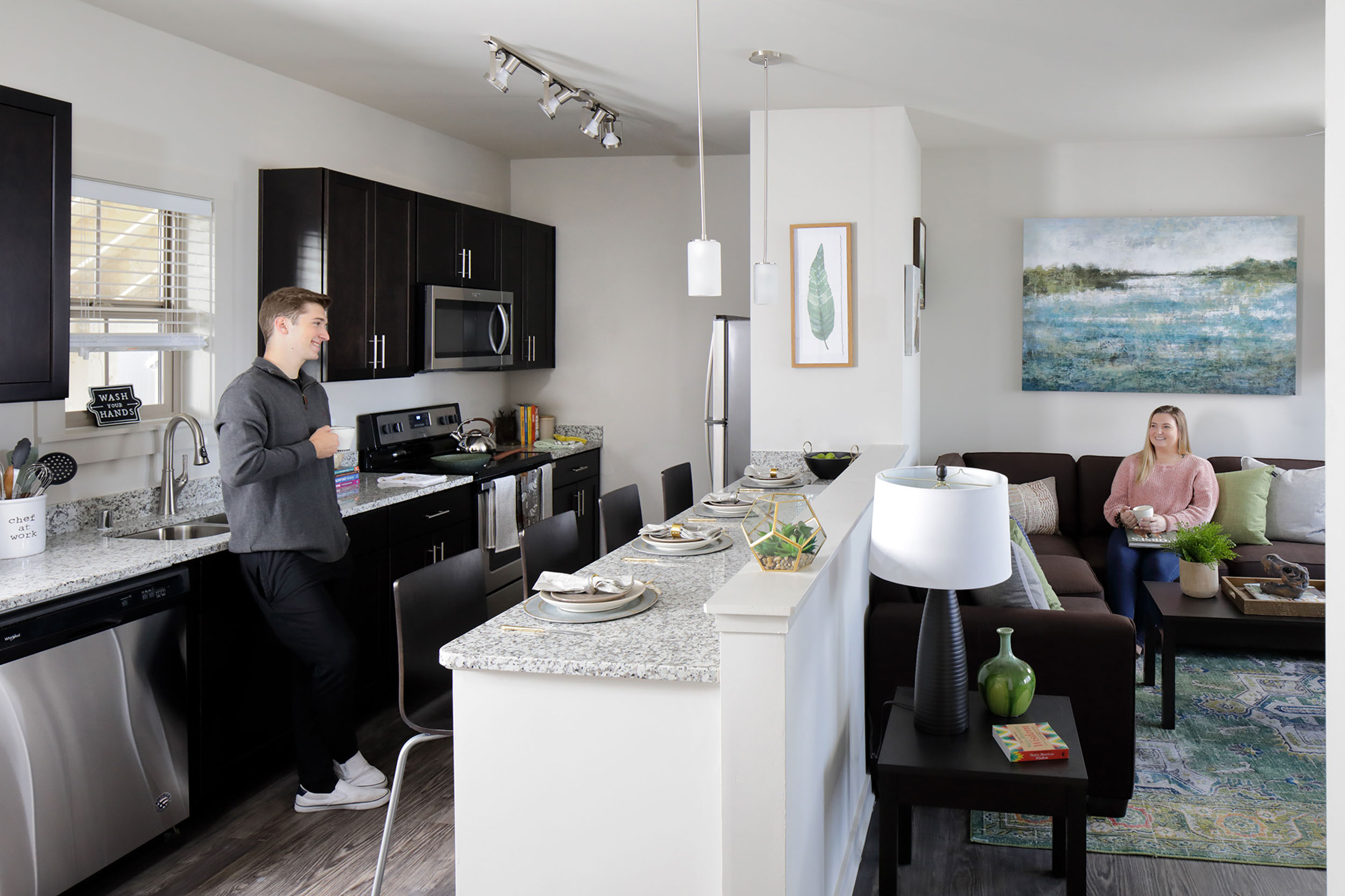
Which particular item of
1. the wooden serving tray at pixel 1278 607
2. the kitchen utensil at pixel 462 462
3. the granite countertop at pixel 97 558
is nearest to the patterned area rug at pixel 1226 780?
the wooden serving tray at pixel 1278 607

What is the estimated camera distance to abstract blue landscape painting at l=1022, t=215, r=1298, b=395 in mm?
5441

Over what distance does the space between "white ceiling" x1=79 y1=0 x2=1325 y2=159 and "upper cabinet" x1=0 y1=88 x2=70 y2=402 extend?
795 millimetres

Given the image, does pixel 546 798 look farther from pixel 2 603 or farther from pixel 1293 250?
pixel 1293 250

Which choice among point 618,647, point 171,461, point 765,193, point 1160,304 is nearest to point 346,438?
point 171,461

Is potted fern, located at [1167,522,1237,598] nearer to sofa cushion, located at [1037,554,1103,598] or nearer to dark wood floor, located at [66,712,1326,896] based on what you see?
sofa cushion, located at [1037,554,1103,598]

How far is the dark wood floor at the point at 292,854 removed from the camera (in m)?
2.67

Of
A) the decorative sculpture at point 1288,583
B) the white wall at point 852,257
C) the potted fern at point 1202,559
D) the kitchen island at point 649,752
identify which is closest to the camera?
the kitchen island at point 649,752

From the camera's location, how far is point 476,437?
A: 5305 millimetres

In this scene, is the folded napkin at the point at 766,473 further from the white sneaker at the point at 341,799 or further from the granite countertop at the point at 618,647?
the white sneaker at the point at 341,799

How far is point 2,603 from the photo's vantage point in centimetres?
232

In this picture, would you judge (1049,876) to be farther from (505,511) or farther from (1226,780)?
(505,511)

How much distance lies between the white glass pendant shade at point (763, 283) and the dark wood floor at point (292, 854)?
2.06 metres

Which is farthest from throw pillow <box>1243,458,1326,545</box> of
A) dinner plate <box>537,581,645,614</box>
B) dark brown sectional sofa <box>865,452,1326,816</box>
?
dinner plate <box>537,581,645,614</box>

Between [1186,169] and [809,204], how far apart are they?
7.61 ft
